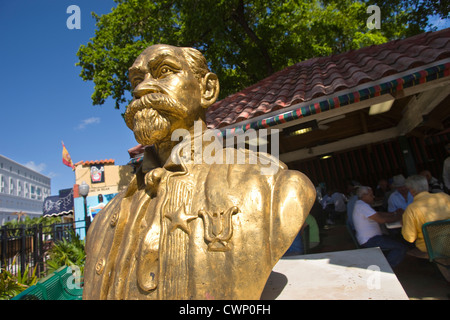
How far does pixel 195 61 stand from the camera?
1598mm

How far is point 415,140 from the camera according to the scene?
8.75 metres

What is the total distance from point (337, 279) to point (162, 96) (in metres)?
1.53

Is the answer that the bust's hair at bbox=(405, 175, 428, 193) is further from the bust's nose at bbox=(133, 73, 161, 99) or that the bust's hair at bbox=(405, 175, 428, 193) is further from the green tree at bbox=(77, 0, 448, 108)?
the green tree at bbox=(77, 0, 448, 108)

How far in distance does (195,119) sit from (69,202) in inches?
728

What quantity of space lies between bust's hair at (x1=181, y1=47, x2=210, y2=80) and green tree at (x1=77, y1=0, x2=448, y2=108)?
6.85 meters

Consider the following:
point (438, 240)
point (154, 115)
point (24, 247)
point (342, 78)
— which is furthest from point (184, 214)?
point (24, 247)

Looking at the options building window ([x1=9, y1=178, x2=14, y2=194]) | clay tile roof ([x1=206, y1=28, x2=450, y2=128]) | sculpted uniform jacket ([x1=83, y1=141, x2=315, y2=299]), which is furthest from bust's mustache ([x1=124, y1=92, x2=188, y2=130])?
building window ([x1=9, y1=178, x2=14, y2=194])

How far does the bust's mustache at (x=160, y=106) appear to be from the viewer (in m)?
1.42

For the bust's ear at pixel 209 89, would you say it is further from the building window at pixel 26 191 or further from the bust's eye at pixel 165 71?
the building window at pixel 26 191

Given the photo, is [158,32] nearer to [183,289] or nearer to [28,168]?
[183,289]

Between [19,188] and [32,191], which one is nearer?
[19,188]

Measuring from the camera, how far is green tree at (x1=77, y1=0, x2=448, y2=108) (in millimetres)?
7871

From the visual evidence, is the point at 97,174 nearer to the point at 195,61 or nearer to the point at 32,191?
the point at 195,61

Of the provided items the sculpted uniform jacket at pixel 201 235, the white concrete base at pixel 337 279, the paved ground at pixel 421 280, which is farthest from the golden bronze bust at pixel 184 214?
the paved ground at pixel 421 280
